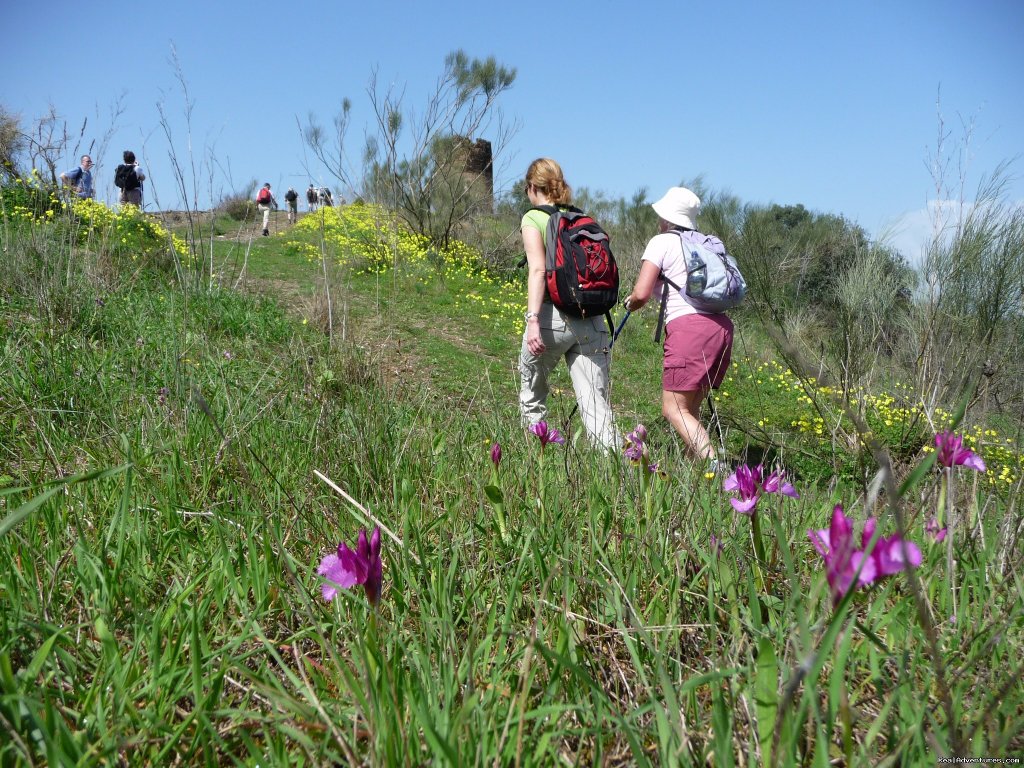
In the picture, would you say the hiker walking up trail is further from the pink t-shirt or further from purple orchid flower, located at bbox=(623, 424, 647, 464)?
purple orchid flower, located at bbox=(623, 424, 647, 464)

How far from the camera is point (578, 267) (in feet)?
11.9

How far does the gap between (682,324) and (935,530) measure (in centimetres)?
217

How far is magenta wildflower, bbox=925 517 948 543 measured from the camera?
4.67 ft

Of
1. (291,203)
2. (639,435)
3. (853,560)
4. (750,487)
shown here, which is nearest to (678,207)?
(639,435)

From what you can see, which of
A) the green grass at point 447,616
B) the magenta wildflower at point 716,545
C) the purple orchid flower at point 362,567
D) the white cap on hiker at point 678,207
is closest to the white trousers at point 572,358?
the white cap on hiker at point 678,207

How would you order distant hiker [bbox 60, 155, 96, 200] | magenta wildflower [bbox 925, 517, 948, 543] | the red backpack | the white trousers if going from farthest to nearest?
distant hiker [bbox 60, 155, 96, 200], the white trousers, the red backpack, magenta wildflower [bbox 925, 517, 948, 543]

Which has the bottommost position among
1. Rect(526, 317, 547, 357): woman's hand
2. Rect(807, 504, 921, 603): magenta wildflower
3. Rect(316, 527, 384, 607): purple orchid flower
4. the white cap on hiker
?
Rect(316, 527, 384, 607): purple orchid flower

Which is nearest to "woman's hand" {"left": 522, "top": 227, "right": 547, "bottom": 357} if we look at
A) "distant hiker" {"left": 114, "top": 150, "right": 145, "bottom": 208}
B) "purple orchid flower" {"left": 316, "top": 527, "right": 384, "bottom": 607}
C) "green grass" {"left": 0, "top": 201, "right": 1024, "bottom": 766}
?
"green grass" {"left": 0, "top": 201, "right": 1024, "bottom": 766}

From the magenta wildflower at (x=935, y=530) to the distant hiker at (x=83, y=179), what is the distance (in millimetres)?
4685

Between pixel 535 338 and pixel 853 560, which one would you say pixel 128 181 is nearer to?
pixel 535 338

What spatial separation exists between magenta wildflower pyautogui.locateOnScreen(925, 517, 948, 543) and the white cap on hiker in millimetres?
2394

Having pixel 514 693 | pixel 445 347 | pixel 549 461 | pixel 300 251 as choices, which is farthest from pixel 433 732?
pixel 300 251

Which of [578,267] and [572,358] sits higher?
[578,267]

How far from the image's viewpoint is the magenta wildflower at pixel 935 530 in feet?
4.67
